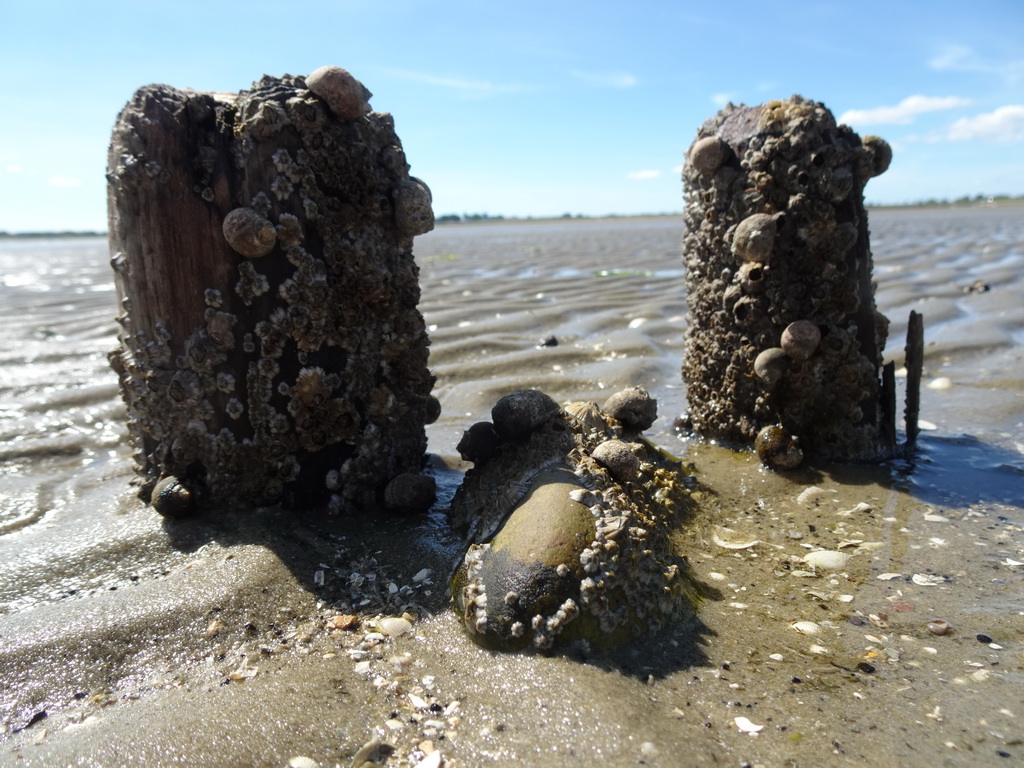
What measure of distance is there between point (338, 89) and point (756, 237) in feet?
7.41

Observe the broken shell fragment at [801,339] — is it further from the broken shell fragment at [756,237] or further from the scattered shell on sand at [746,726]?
the scattered shell on sand at [746,726]

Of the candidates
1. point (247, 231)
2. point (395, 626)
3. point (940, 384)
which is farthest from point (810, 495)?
point (247, 231)

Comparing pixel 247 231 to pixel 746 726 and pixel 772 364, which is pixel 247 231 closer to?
pixel 746 726

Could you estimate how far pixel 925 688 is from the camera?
2164 millimetres

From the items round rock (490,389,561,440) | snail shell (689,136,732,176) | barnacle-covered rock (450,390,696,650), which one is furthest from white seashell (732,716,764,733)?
snail shell (689,136,732,176)

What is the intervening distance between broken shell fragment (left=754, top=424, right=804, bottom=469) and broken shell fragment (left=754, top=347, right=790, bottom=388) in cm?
29

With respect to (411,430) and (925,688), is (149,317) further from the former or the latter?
(925,688)

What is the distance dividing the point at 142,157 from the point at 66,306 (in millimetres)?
9591

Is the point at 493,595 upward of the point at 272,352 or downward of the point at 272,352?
downward

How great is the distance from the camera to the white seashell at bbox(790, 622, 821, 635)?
2502 mm

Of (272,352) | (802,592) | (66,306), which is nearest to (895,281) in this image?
(802,592)

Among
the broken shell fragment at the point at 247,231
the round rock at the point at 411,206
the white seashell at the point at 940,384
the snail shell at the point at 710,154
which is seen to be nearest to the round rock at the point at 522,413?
the round rock at the point at 411,206

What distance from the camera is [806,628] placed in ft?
8.29

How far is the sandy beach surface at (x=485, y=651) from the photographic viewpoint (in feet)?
6.50
